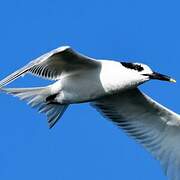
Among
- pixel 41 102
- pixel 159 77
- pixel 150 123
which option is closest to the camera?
pixel 159 77

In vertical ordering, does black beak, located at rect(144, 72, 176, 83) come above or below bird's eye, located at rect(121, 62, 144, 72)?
above

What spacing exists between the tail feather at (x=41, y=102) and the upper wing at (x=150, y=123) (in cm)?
81

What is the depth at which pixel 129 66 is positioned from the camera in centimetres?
1698

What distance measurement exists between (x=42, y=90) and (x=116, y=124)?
160 centimetres

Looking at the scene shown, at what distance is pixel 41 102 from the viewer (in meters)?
17.7

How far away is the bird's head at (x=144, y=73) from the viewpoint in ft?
55.4

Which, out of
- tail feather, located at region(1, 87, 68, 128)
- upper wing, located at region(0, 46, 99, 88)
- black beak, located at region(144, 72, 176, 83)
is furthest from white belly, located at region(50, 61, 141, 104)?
tail feather, located at region(1, 87, 68, 128)

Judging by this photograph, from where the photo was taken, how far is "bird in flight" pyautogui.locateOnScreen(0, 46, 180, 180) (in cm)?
1688

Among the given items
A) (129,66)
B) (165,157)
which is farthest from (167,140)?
(129,66)

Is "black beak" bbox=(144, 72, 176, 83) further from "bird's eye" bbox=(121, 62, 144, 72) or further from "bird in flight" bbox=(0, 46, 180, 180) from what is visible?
"bird's eye" bbox=(121, 62, 144, 72)

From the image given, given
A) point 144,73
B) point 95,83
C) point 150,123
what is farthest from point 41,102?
point 150,123

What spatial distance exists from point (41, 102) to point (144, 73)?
1855 millimetres

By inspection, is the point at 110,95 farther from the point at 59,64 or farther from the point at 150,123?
the point at 150,123

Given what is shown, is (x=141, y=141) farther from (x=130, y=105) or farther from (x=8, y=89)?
(x=8, y=89)
